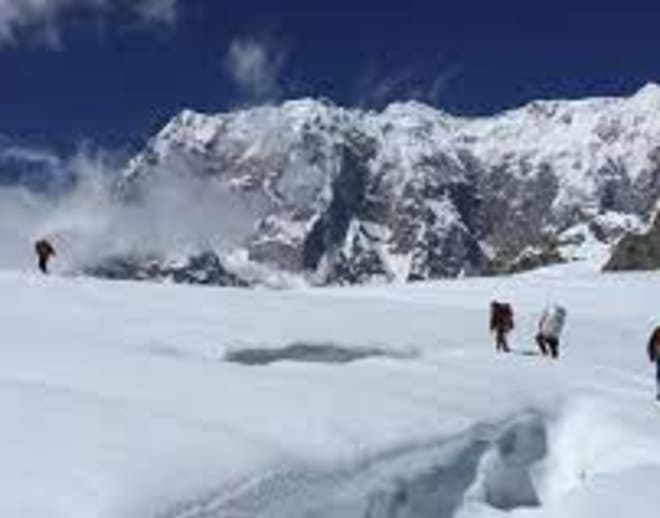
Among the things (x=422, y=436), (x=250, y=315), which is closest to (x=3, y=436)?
(x=422, y=436)

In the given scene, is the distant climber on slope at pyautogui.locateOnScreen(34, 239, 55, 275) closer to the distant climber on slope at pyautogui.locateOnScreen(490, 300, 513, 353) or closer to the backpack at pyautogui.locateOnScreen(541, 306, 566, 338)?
the distant climber on slope at pyautogui.locateOnScreen(490, 300, 513, 353)

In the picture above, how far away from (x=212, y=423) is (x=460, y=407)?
5742 millimetres

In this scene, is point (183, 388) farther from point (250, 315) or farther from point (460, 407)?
point (250, 315)

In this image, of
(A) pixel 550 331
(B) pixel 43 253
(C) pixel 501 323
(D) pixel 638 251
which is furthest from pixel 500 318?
(D) pixel 638 251

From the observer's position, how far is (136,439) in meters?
20.2

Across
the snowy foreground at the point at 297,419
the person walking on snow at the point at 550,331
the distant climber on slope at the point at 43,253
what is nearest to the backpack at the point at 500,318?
the snowy foreground at the point at 297,419

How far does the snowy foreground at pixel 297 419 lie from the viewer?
758 inches

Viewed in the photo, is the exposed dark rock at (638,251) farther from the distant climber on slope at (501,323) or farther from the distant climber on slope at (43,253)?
the distant climber on slope at (501,323)

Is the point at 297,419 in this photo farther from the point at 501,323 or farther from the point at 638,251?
the point at 638,251

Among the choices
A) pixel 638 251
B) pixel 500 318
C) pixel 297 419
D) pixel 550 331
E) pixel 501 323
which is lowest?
pixel 297 419

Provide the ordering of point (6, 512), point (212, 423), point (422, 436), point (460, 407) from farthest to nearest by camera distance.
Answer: point (460, 407)
point (422, 436)
point (212, 423)
point (6, 512)

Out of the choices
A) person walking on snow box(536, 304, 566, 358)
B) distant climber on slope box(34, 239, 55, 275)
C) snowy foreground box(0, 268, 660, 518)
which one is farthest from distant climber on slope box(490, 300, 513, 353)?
distant climber on slope box(34, 239, 55, 275)

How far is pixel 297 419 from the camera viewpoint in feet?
74.4

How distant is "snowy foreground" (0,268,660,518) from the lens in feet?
63.2
